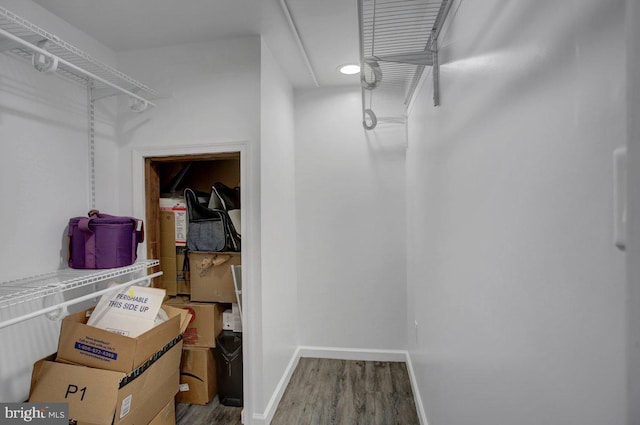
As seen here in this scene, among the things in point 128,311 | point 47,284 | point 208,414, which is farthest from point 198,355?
point 47,284

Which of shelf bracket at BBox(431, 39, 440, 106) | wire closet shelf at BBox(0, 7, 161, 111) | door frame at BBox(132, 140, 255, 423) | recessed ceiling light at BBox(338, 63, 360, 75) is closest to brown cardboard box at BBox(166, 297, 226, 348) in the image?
Answer: door frame at BBox(132, 140, 255, 423)

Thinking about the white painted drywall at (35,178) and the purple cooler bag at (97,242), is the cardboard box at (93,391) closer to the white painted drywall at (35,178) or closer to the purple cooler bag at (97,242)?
the white painted drywall at (35,178)

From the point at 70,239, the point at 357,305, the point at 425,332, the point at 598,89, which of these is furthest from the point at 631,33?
the point at 357,305

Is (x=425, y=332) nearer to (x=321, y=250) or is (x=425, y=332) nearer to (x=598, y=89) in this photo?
(x=321, y=250)

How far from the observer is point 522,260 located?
2.39 feet

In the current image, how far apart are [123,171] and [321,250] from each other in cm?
169

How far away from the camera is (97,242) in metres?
1.78

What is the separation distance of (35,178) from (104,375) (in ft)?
3.55

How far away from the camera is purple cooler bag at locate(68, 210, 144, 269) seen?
178 centimetres

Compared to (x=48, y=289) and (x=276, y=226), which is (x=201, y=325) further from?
(x=48, y=289)

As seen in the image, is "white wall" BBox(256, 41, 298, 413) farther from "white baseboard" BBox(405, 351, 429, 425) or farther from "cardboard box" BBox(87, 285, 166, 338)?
"white baseboard" BBox(405, 351, 429, 425)

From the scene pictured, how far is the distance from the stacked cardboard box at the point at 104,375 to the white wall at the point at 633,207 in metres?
1.84

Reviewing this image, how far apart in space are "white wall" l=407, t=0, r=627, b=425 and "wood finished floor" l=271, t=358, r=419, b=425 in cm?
103

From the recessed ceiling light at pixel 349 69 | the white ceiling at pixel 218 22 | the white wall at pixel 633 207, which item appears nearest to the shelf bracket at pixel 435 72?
the white ceiling at pixel 218 22
